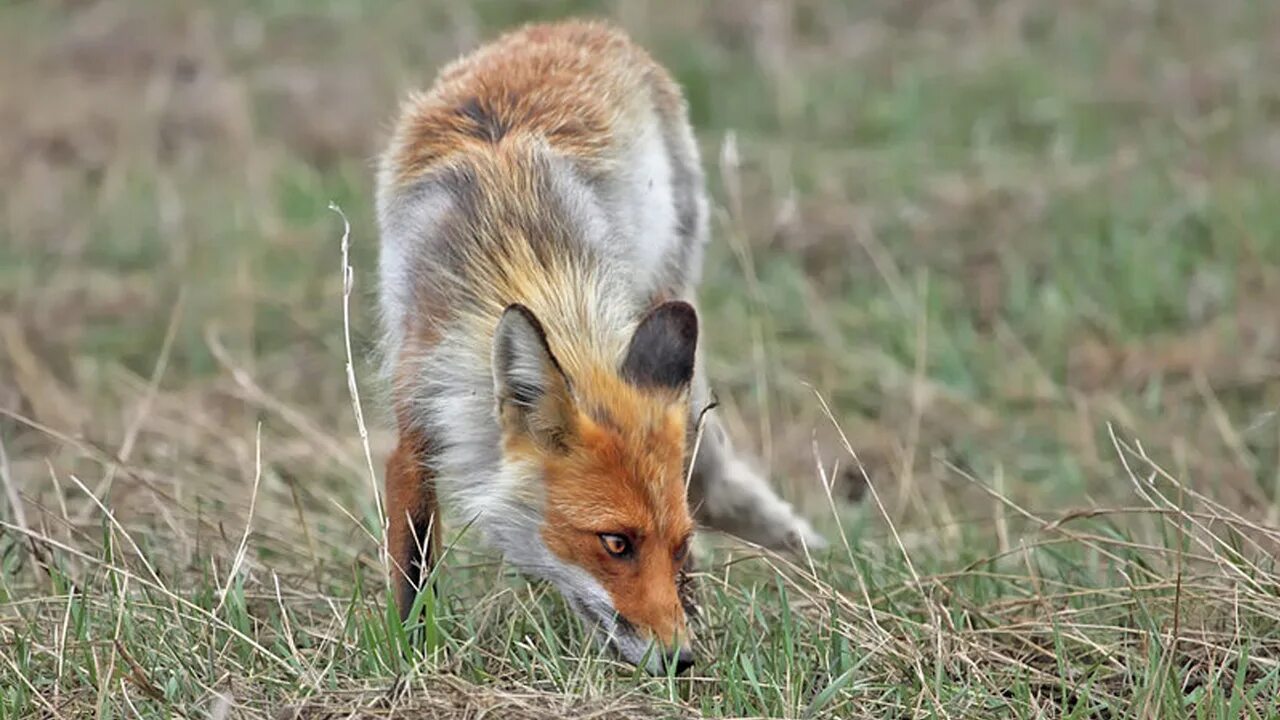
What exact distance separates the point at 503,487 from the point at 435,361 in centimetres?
54

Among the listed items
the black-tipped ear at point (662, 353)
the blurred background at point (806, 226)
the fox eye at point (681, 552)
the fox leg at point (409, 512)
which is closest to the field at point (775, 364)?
the blurred background at point (806, 226)

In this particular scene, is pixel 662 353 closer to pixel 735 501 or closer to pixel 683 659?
pixel 683 659

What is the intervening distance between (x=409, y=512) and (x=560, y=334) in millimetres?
788

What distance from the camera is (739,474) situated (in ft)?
22.3

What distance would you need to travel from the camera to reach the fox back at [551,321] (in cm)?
502

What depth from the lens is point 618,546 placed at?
4.96 m

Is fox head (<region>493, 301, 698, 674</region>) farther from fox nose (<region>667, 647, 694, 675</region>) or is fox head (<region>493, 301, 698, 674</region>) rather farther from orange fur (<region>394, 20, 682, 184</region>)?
orange fur (<region>394, 20, 682, 184</region>)

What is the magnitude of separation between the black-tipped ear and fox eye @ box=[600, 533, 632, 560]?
53 cm

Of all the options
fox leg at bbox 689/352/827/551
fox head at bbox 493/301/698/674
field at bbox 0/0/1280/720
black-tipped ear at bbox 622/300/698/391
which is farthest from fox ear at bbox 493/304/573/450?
fox leg at bbox 689/352/827/551

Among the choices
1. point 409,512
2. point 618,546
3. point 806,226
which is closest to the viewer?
point 618,546

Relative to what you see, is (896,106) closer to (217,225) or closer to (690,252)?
(217,225)

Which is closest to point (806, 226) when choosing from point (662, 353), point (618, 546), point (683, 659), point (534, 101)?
point (534, 101)

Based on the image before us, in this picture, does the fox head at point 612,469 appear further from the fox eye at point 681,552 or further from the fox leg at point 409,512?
the fox leg at point 409,512

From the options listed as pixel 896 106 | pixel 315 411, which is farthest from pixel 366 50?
pixel 315 411
